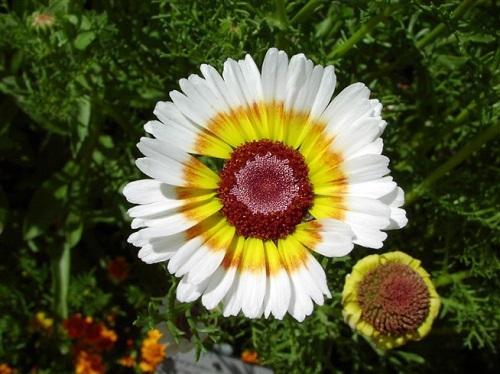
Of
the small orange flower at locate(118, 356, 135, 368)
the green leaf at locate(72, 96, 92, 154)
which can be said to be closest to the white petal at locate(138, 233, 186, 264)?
the green leaf at locate(72, 96, 92, 154)

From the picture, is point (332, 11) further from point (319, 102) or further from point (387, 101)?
point (319, 102)

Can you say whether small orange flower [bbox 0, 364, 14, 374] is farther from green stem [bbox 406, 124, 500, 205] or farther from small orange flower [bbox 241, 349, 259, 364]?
green stem [bbox 406, 124, 500, 205]

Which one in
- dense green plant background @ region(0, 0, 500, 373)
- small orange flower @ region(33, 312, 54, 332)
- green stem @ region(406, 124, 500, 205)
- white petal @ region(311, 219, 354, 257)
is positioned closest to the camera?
white petal @ region(311, 219, 354, 257)

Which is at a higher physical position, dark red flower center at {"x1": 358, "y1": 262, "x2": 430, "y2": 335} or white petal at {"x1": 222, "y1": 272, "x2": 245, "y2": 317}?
dark red flower center at {"x1": 358, "y1": 262, "x2": 430, "y2": 335}

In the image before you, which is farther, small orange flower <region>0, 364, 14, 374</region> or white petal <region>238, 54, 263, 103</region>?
small orange flower <region>0, 364, 14, 374</region>

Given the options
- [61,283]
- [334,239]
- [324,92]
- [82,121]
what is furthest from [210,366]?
[324,92]

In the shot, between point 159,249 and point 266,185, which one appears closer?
point 159,249

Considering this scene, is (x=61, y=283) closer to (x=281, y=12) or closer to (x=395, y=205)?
(x=281, y=12)
